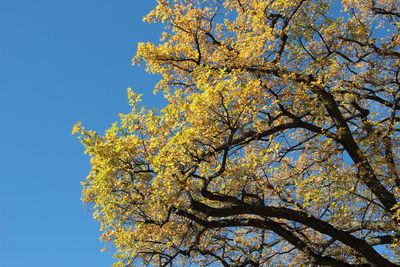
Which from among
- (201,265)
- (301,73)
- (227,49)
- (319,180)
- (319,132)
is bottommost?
(201,265)

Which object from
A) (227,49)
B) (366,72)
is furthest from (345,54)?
(227,49)

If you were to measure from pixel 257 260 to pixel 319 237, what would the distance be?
10.0 ft

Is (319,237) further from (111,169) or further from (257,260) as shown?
(111,169)

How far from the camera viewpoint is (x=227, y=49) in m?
11.0

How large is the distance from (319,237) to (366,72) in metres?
5.70

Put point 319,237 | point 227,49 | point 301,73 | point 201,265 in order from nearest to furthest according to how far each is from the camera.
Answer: point 301,73 → point 227,49 → point 201,265 → point 319,237

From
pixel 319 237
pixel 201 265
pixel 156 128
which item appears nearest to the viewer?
pixel 156 128

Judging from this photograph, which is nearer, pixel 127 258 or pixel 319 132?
pixel 127 258

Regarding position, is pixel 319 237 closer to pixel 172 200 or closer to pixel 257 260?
pixel 257 260

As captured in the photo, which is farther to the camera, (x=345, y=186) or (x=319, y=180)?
(x=345, y=186)

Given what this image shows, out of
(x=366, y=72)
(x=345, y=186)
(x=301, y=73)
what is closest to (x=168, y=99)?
(x=301, y=73)

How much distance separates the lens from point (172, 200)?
321 inches

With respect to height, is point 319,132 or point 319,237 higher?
point 319,132

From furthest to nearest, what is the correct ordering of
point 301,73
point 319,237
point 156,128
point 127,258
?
point 319,237, point 301,73, point 127,258, point 156,128
